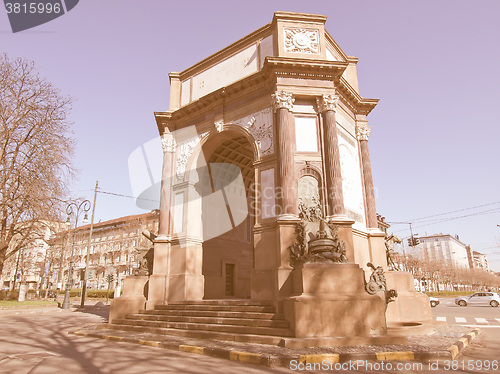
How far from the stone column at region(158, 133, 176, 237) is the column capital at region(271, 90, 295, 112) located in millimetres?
6726

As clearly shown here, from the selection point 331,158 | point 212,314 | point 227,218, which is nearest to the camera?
point 212,314

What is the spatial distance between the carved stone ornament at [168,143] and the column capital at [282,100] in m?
6.69

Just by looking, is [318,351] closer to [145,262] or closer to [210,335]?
[210,335]

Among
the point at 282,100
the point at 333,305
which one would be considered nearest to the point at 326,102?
the point at 282,100

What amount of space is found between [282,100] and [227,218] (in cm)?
801

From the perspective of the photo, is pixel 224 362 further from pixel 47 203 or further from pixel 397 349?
pixel 47 203

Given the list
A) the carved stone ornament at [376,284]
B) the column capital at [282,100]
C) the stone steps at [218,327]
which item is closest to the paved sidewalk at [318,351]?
the stone steps at [218,327]

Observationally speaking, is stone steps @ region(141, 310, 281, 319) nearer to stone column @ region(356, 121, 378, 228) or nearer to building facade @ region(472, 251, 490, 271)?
stone column @ region(356, 121, 378, 228)

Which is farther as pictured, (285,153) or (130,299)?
(130,299)

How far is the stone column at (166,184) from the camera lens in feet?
56.5

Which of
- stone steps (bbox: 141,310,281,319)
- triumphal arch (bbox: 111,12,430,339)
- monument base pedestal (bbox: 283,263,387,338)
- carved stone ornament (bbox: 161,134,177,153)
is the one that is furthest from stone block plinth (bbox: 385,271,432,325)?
carved stone ornament (bbox: 161,134,177,153)

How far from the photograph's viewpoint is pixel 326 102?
1438 cm

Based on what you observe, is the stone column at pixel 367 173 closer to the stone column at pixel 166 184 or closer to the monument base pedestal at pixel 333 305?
the monument base pedestal at pixel 333 305

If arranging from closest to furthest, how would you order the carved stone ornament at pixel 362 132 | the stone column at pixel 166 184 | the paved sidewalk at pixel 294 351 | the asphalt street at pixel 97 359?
1. the asphalt street at pixel 97 359
2. the paved sidewalk at pixel 294 351
3. the stone column at pixel 166 184
4. the carved stone ornament at pixel 362 132
